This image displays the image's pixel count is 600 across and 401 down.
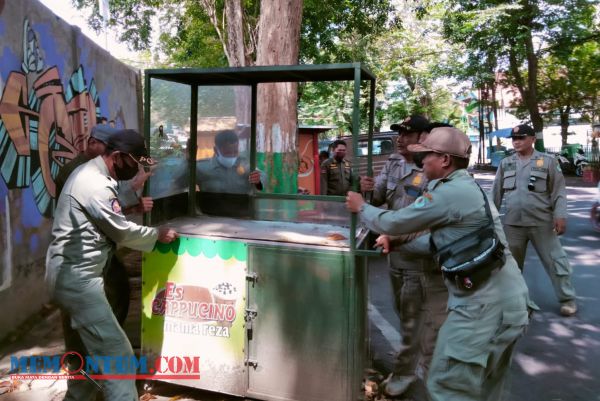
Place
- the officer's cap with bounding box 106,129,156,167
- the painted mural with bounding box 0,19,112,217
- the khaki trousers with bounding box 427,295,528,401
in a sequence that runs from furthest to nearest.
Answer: the painted mural with bounding box 0,19,112,217, the officer's cap with bounding box 106,129,156,167, the khaki trousers with bounding box 427,295,528,401

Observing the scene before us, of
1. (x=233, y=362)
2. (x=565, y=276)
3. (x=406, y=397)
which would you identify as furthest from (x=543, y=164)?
(x=233, y=362)

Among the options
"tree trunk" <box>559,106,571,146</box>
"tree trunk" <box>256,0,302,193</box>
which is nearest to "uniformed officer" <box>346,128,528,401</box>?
"tree trunk" <box>256,0,302,193</box>

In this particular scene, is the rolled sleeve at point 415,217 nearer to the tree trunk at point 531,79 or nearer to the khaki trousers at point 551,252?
the khaki trousers at point 551,252

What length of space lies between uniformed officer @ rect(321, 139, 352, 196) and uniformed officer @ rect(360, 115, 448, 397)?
11.4 ft

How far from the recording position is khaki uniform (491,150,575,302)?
502 cm

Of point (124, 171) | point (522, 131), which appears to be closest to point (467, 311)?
point (124, 171)

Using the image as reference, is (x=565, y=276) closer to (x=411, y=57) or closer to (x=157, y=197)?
(x=157, y=197)

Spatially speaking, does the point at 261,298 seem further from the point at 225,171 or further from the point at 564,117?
the point at 564,117

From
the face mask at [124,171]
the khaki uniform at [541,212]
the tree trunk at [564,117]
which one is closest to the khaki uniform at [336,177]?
the khaki uniform at [541,212]

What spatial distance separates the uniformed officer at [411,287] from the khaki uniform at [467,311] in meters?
0.90

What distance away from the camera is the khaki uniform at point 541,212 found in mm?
5023

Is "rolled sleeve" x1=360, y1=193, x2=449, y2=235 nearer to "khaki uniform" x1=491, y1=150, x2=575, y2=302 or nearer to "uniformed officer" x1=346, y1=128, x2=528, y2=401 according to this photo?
"uniformed officer" x1=346, y1=128, x2=528, y2=401

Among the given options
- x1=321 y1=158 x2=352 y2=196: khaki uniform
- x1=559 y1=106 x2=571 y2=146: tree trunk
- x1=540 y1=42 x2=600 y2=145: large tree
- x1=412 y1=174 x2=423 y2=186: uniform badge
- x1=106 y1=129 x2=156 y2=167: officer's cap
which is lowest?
x1=321 y1=158 x2=352 y2=196: khaki uniform

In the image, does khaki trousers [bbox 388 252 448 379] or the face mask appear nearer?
the face mask
